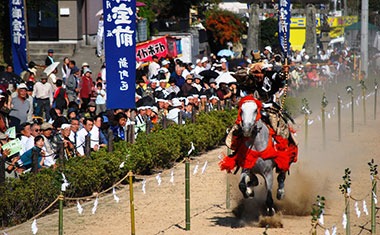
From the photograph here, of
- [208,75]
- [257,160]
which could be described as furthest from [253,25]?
[257,160]

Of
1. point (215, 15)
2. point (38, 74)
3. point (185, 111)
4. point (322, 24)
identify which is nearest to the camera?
point (185, 111)

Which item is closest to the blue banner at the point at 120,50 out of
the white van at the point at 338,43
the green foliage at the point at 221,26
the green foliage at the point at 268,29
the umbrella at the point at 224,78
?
the umbrella at the point at 224,78

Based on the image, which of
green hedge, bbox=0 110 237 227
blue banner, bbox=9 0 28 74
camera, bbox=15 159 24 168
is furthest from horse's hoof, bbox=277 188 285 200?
blue banner, bbox=9 0 28 74

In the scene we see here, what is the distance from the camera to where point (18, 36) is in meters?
26.1

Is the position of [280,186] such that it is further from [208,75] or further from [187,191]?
[208,75]

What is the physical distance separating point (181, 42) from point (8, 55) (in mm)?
7485

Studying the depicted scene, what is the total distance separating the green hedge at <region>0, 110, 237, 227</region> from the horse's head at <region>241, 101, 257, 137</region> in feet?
12.6

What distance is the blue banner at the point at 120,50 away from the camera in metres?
20.0

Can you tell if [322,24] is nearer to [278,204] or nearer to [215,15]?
[215,15]

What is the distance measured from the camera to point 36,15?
122ft

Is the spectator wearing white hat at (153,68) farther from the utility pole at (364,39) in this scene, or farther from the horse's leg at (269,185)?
the utility pole at (364,39)

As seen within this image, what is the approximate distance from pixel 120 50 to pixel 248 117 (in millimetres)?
6231

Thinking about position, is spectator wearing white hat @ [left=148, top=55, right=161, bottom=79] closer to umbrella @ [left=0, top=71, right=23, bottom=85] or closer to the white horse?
umbrella @ [left=0, top=71, right=23, bottom=85]

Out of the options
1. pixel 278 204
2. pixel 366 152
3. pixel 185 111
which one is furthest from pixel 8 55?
pixel 278 204
